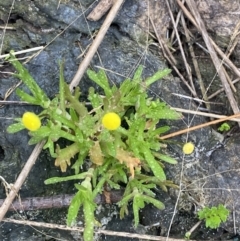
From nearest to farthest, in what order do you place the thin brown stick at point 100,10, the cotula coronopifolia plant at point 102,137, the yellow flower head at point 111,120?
the yellow flower head at point 111,120, the cotula coronopifolia plant at point 102,137, the thin brown stick at point 100,10

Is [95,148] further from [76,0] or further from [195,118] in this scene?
[76,0]

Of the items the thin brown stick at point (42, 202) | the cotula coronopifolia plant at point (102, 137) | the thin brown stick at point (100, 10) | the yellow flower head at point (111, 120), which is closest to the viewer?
the yellow flower head at point (111, 120)

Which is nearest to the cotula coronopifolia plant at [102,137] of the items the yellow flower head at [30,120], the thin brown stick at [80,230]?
the thin brown stick at [80,230]

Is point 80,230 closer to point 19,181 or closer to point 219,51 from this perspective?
point 19,181

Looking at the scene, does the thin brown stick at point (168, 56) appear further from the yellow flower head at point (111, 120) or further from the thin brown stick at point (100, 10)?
the yellow flower head at point (111, 120)

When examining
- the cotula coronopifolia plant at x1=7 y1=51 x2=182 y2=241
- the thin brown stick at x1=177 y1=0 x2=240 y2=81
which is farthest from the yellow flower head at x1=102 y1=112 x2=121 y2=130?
the thin brown stick at x1=177 y1=0 x2=240 y2=81

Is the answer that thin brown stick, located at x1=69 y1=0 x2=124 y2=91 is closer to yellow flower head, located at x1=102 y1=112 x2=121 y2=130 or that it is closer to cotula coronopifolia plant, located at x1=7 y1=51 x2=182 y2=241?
cotula coronopifolia plant, located at x1=7 y1=51 x2=182 y2=241

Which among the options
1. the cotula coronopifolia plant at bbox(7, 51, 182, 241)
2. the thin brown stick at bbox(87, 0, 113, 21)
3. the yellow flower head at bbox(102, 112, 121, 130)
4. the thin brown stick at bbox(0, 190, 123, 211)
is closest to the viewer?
the yellow flower head at bbox(102, 112, 121, 130)
